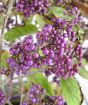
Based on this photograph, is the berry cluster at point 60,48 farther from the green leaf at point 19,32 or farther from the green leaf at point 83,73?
the green leaf at point 19,32

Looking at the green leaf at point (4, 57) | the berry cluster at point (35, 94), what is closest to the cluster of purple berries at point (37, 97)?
the berry cluster at point (35, 94)

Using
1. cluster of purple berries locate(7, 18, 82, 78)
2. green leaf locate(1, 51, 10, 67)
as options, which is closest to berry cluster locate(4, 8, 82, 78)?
cluster of purple berries locate(7, 18, 82, 78)

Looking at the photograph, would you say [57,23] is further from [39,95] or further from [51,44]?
[39,95]

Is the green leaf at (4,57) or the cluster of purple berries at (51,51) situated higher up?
the cluster of purple berries at (51,51)

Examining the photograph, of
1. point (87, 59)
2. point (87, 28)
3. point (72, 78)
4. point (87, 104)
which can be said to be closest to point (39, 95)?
point (72, 78)

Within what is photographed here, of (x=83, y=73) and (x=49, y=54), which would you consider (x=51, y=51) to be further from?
(x=83, y=73)

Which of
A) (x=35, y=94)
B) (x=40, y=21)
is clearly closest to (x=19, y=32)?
(x=40, y=21)
